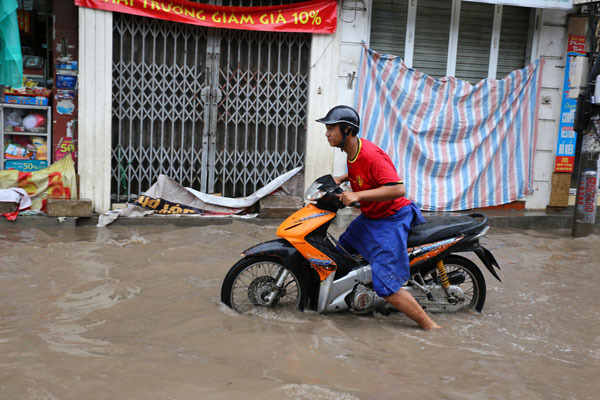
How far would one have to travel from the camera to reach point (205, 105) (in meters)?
7.95

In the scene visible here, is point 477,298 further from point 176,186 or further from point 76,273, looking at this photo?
point 176,186

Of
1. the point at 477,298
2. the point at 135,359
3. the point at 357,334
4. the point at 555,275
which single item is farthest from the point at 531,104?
the point at 135,359

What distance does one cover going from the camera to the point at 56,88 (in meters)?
7.74

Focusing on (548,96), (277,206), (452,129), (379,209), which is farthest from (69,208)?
(548,96)

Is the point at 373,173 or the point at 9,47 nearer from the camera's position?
the point at 373,173

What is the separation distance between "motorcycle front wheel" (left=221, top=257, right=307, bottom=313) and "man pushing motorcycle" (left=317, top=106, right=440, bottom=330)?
548 millimetres

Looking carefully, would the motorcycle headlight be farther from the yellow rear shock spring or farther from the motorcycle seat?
the yellow rear shock spring

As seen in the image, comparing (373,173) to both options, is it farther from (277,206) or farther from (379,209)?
(277,206)

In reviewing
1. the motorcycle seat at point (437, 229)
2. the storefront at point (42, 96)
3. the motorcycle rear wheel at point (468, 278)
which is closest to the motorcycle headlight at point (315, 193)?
the motorcycle seat at point (437, 229)

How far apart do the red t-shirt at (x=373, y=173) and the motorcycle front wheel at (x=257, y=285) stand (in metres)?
A: 0.72

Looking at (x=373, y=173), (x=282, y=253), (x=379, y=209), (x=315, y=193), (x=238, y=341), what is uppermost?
(x=373, y=173)

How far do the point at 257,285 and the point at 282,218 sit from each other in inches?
145

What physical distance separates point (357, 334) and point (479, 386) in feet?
3.06

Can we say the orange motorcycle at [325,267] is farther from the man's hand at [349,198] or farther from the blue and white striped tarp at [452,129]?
the blue and white striped tarp at [452,129]
